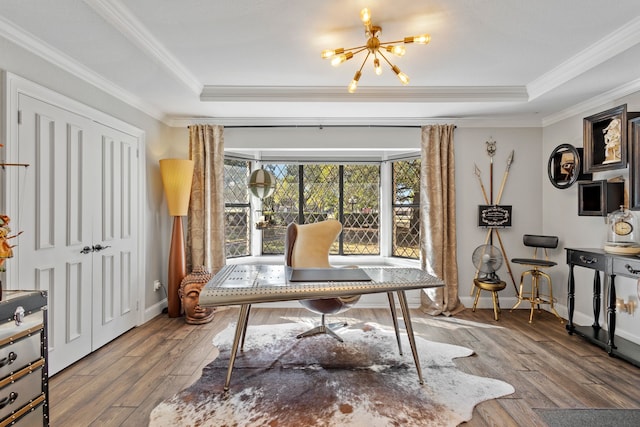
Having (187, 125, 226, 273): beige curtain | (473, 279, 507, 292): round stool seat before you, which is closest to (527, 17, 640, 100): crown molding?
(473, 279, 507, 292): round stool seat

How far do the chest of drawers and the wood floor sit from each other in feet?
1.05

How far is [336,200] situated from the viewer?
16.5ft

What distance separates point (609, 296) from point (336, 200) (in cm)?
322

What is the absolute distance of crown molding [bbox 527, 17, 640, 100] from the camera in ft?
7.64

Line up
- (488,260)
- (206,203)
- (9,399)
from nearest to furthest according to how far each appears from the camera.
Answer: (9,399)
(488,260)
(206,203)

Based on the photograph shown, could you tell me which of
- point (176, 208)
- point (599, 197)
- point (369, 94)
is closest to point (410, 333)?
point (369, 94)

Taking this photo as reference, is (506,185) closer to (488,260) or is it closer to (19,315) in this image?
(488,260)

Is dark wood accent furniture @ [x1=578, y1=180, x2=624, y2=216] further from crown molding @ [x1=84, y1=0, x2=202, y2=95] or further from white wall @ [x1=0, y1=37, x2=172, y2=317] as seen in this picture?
white wall @ [x1=0, y1=37, x2=172, y2=317]

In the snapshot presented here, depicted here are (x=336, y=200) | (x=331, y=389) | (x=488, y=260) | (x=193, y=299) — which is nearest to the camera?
(x=331, y=389)

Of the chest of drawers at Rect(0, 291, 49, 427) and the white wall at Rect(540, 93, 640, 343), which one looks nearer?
the chest of drawers at Rect(0, 291, 49, 427)

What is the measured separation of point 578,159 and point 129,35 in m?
4.25

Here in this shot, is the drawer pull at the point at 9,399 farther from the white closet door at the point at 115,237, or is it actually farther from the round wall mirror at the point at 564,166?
the round wall mirror at the point at 564,166

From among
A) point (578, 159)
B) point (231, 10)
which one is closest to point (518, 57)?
point (578, 159)

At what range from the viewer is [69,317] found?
2688 mm
